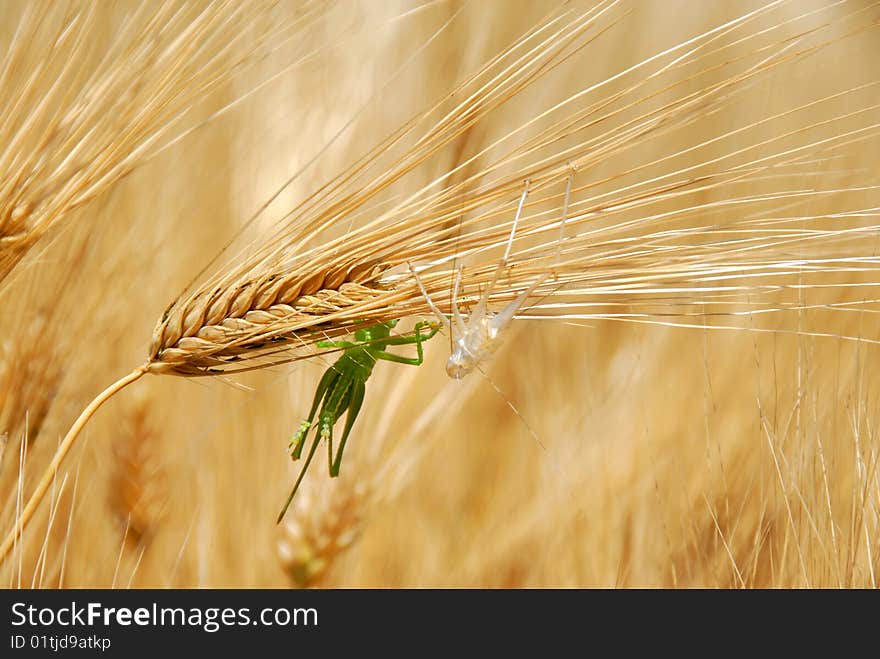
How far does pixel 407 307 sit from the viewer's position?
0.60 m

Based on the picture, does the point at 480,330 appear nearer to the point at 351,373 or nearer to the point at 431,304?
the point at 431,304

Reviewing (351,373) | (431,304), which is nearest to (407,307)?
(431,304)

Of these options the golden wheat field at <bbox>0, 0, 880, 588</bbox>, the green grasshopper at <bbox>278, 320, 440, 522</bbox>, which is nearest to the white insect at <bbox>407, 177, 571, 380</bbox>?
the golden wheat field at <bbox>0, 0, 880, 588</bbox>

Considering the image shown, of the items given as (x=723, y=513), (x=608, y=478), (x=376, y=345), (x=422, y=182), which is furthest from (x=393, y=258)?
(x=723, y=513)

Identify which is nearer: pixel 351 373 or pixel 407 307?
pixel 407 307

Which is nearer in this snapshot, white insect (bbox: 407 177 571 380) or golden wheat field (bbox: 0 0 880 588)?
white insect (bbox: 407 177 571 380)

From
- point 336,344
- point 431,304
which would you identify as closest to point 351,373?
point 336,344

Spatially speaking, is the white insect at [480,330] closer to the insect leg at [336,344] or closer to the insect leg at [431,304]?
the insect leg at [431,304]

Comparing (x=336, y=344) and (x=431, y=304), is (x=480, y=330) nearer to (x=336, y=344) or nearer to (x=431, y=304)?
(x=431, y=304)

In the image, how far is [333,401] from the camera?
738mm

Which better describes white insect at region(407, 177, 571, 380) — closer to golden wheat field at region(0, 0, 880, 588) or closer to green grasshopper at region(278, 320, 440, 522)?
golden wheat field at region(0, 0, 880, 588)

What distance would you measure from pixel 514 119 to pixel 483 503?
24.1 inches

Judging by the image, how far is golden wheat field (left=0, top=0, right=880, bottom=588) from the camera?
0.63m

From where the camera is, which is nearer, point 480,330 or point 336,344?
point 480,330
